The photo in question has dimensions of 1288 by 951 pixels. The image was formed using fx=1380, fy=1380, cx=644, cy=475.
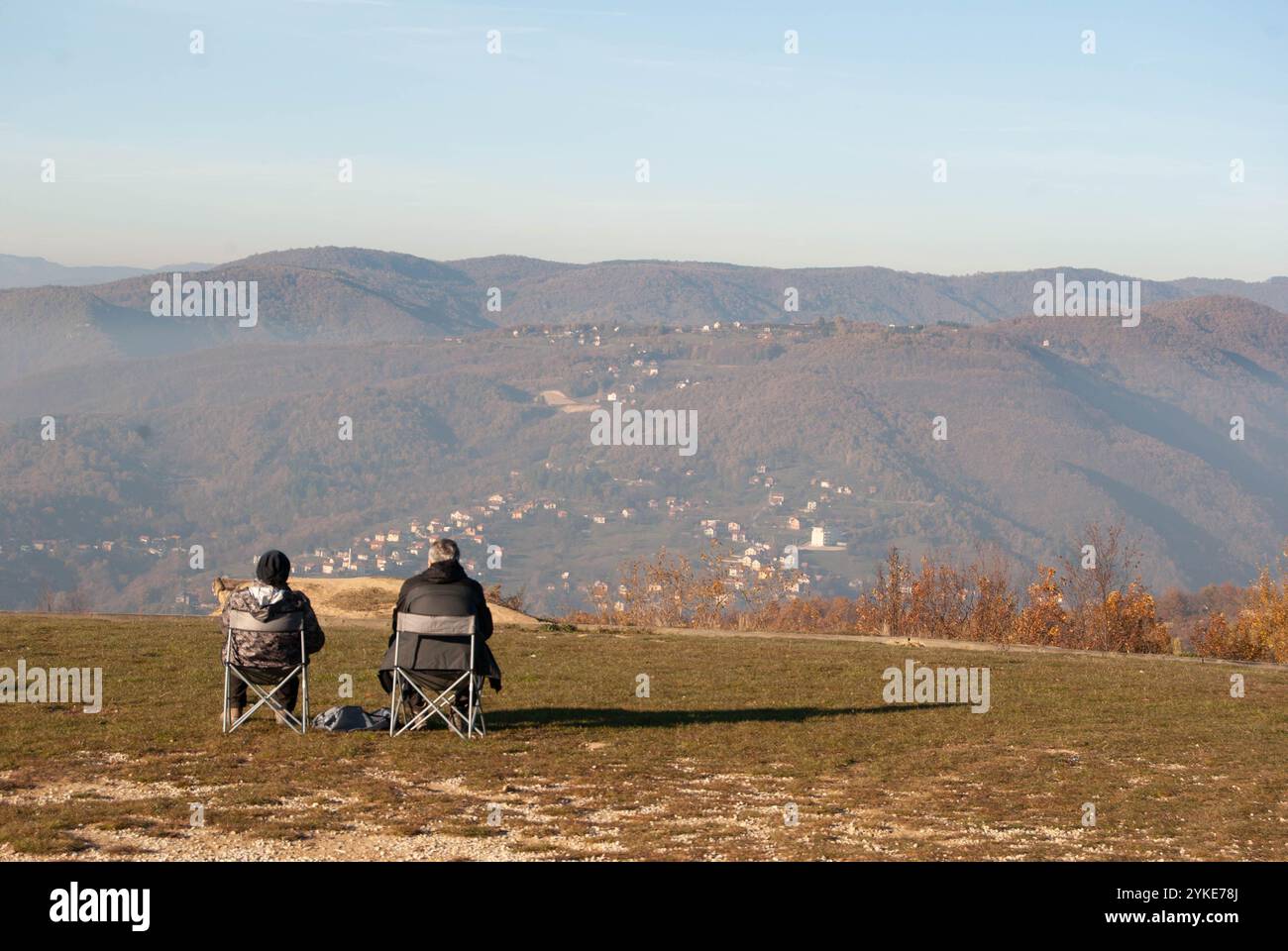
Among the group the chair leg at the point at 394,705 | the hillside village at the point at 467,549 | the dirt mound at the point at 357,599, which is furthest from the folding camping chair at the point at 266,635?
the hillside village at the point at 467,549

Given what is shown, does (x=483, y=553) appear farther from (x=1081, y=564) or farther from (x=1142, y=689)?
(x=1142, y=689)

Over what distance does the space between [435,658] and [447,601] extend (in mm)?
473

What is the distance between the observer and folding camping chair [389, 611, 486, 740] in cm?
1132

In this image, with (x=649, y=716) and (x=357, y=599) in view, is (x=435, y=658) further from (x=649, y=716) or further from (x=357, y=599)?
(x=357, y=599)

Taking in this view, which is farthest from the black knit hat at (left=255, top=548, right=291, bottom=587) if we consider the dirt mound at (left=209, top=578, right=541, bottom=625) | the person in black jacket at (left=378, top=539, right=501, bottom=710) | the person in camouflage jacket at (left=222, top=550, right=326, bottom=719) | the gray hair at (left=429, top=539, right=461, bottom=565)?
the dirt mound at (left=209, top=578, right=541, bottom=625)

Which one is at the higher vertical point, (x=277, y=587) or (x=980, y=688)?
(x=277, y=587)

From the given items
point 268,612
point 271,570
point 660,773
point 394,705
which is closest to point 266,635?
point 268,612

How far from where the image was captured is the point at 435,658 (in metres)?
11.4

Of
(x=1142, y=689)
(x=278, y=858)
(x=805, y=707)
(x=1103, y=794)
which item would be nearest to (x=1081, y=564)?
(x=1142, y=689)

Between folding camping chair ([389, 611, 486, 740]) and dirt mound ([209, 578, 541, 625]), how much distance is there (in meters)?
13.4

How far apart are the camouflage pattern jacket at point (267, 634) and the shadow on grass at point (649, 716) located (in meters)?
1.85

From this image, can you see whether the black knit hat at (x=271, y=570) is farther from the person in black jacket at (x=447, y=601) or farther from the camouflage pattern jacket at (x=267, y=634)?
the person in black jacket at (x=447, y=601)

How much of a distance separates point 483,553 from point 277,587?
169 metres

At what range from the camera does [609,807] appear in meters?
8.87
